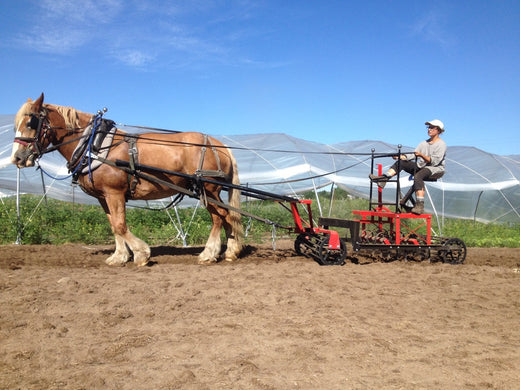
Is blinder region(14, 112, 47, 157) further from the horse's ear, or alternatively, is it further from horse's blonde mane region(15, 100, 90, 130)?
horse's blonde mane region(15, 100, 90, 130)

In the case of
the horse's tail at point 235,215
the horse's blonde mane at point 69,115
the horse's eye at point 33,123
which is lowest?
the horse's tail at point 235,215

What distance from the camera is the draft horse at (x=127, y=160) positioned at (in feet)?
22.0

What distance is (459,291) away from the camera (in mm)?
5480

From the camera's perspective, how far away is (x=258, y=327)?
13.1 feet

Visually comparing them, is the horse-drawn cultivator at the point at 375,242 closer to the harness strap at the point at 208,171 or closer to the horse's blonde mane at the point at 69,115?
the harness strap at the point at 208,171

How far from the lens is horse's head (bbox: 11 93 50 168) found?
664 cm

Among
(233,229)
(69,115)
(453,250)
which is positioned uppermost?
(69,115)

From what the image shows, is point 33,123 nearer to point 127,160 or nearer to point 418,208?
point 127,160

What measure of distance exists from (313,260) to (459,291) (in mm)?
2572

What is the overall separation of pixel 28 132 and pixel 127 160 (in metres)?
1.45

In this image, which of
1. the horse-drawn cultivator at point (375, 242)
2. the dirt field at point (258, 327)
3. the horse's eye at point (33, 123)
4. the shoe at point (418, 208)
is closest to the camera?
the dirt field at point (258, 327)

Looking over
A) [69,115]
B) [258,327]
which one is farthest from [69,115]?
[258,327]

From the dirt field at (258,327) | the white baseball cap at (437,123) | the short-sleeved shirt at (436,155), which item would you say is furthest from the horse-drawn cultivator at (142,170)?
the white baseball cap at (437,123)

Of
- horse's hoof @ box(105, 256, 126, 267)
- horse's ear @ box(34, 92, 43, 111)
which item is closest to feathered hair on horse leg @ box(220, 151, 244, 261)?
horse's hoof @ box(105, 256, 126, 267)
